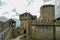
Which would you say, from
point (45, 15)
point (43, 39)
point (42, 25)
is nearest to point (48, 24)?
point (42, 25)

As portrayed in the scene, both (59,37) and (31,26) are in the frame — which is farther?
(31,26)

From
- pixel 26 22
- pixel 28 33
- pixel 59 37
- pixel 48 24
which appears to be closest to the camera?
pixel 59 37

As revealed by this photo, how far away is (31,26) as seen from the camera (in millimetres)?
24656

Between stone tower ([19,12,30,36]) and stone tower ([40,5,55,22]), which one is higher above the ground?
stone tower ([40,5,55,22])

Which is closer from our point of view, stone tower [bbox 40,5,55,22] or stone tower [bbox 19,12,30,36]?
stone tower [bbox 19,12,30,36]

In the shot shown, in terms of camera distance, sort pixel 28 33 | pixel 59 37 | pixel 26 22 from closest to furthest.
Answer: pixel 59 37
pixel 28 33
pixel 26 22

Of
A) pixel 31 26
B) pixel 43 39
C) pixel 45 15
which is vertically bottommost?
pixel 43 39

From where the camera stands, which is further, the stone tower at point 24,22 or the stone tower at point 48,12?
the stone tower at point 48,12

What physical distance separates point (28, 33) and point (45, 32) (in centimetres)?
311

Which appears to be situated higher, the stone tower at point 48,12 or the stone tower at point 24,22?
the stone tower at point 48,12

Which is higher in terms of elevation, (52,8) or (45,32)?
(52,8)

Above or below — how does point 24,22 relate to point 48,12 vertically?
below

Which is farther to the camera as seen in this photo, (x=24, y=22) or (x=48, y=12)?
(x=48, y=12)

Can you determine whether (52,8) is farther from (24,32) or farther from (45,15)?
(24,32)
